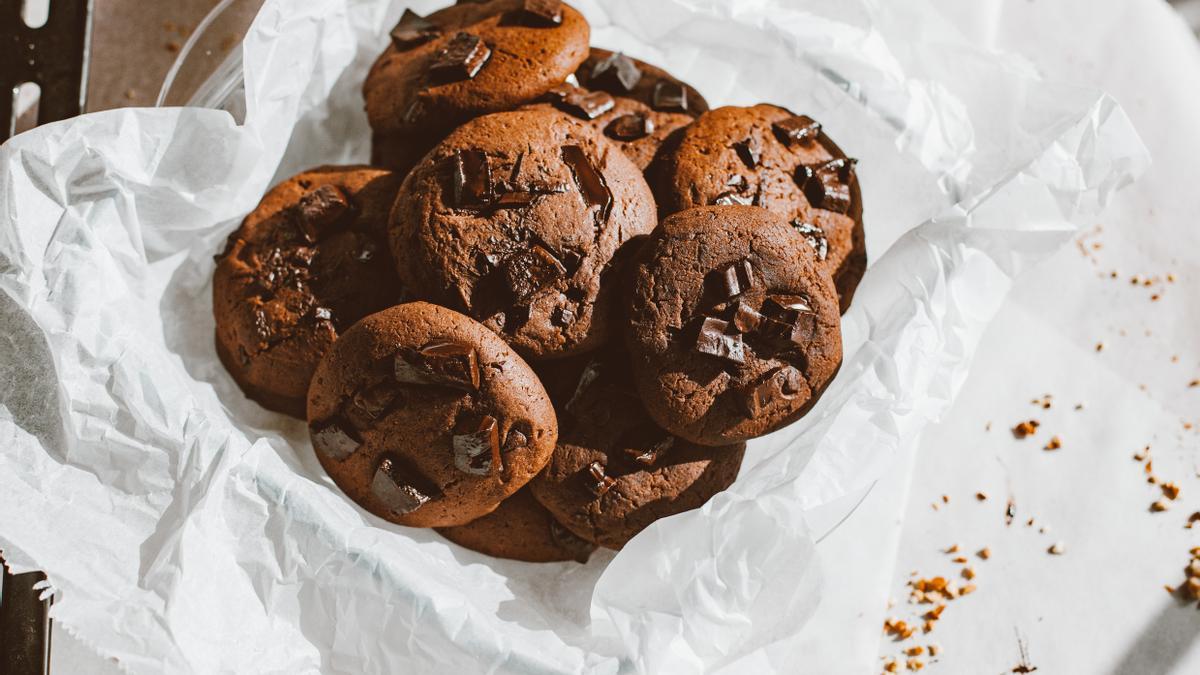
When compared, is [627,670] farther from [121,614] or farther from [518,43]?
[518,43]

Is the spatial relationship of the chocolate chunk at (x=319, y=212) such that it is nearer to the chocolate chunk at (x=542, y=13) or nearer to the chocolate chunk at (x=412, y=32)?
the chocolate chunk at (x=412, y=32)

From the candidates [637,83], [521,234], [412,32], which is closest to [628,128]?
[637,83]

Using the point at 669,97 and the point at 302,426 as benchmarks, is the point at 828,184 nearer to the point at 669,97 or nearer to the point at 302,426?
the point at 669,97

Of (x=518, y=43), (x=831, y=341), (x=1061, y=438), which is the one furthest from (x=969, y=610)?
(x=518, y=43)

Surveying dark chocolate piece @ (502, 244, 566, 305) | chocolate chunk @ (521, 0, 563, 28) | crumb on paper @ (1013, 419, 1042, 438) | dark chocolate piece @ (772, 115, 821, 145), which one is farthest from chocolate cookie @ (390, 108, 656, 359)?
crumb on paper @ (1013, 419, 1042, 438)

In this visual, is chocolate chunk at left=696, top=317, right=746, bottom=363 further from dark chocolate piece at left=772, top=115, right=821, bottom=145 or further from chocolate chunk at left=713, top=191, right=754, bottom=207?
dark chocolate piece at left=772, top=115, right=821, bottom=145
